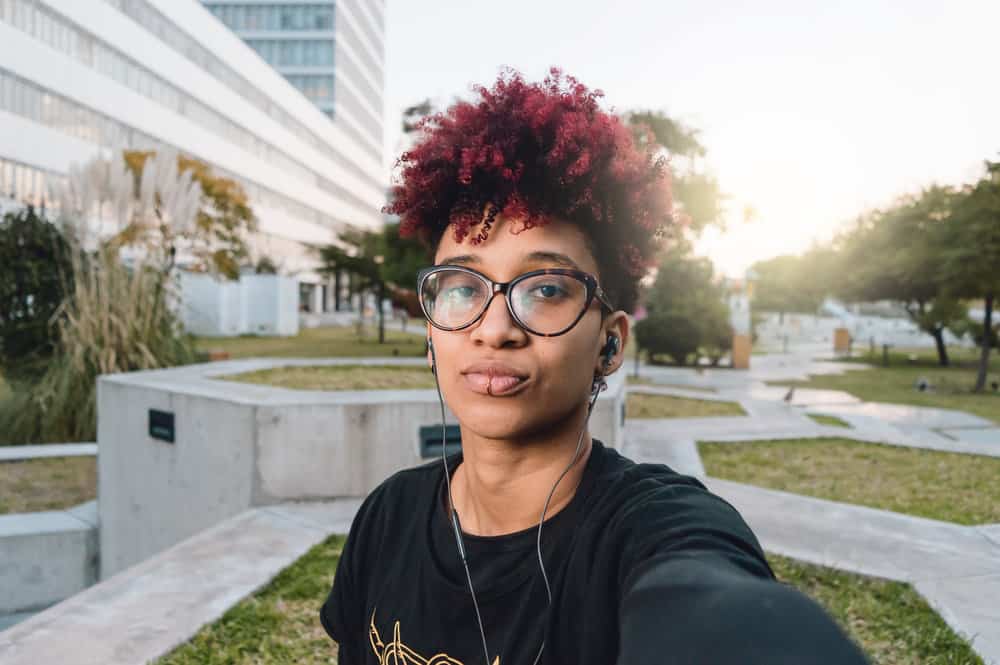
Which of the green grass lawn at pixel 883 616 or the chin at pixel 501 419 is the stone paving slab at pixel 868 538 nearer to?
the green grass lawn at pixel 883 616

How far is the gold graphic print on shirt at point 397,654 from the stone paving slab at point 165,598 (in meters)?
1.79

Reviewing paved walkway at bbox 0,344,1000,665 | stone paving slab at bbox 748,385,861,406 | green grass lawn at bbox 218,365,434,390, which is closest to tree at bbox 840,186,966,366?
stone paving slab at bbox 748,385,861,406

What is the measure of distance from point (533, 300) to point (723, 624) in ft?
2.52

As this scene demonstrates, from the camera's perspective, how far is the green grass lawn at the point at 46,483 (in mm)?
6211

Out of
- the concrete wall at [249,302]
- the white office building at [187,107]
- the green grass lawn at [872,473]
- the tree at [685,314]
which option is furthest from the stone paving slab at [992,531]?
the concrete wall at [249,302]

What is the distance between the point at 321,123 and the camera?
217ft

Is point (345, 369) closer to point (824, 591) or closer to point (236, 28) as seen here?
point (824, 591)

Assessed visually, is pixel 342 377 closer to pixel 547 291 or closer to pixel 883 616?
pixel 883 616

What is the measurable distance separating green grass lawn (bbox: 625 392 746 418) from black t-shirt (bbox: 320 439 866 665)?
755cm

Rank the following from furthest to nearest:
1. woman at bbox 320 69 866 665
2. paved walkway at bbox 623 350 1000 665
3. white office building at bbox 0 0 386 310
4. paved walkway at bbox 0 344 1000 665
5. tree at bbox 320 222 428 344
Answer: white office building at bbox 0 0 386 310 → tree at bbox 320 222 428 344 → paved walkway at bbox 623 350 1000 665 → paved walkway at bbox 0 344 1000 665 → woman at bbox 320 69 866 665

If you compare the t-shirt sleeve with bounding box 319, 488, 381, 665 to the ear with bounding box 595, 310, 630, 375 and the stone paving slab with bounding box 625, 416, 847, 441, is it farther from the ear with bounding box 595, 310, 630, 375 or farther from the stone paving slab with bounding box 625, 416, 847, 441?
the stone paving slab with bounding box 625, 416, 847, 441

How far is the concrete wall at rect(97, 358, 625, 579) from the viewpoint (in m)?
4.96

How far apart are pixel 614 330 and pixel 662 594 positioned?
0.80m

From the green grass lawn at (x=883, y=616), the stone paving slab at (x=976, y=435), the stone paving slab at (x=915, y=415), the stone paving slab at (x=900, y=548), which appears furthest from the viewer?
the stone paving slab at (x=915, y=415)
